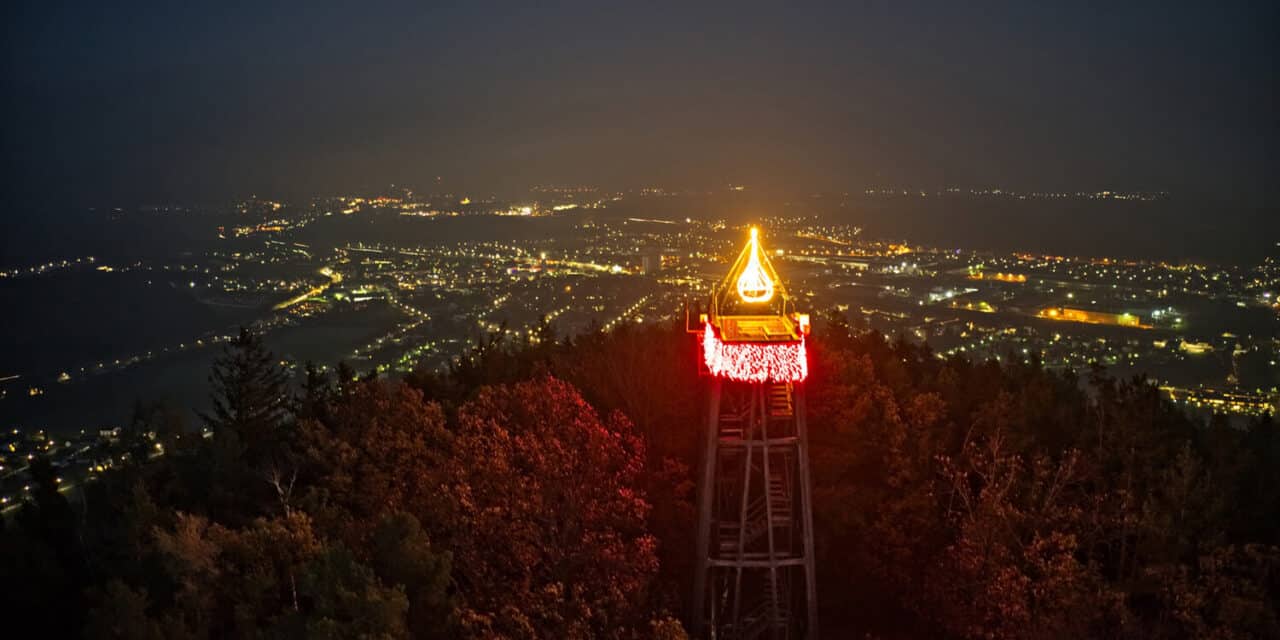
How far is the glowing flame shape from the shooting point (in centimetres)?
1076

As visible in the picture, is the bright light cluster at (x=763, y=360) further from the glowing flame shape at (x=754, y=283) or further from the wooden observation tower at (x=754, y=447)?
the glowing flame shape at (x=754, y=283)

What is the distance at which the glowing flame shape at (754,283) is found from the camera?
1076 cm

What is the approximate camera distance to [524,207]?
111m

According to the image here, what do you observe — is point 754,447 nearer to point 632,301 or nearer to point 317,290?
point 632,301

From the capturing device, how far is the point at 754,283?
1085cm

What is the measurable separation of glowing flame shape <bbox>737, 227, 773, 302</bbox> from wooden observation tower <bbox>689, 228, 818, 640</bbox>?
0.01 m

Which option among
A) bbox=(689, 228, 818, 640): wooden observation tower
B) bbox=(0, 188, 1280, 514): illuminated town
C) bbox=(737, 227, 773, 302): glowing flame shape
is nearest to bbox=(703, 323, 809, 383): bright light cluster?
bbox=(689, 228, 818, 640): wooden observation tower

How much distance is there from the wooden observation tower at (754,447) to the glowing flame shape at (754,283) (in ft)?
0.04

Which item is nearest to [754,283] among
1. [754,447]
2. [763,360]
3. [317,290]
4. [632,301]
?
[763,360]

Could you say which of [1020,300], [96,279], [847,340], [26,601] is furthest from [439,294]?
[26,601]

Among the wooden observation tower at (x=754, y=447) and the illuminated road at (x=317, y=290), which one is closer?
the wooden observation tower at (x=754, y=447)

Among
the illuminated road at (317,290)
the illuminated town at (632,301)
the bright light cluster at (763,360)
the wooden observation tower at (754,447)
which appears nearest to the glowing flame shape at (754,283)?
the wooden observation tower at (754,447)

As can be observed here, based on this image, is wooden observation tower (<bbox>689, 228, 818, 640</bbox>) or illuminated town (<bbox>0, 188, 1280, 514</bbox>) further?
illuminated town (<bbox>0, 188, 1280, 514</bbox>)

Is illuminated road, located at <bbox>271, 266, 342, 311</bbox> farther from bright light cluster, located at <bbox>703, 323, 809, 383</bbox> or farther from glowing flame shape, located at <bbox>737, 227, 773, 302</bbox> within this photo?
bright light cluster, located at <bbox>703, 323, 809, 383</bbox>
